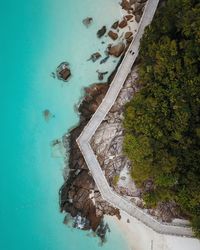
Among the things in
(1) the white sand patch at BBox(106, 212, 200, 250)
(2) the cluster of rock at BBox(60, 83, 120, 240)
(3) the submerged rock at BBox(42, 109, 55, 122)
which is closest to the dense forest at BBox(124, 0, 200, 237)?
(1) the white sand patch at BBox(106, 212, 200, 250)

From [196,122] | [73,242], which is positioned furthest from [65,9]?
[73,242]

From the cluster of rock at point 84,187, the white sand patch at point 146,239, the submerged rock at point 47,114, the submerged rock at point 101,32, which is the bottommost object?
the white sand patch at point 146,239

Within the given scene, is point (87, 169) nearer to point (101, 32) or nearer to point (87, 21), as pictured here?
point (101, 32)

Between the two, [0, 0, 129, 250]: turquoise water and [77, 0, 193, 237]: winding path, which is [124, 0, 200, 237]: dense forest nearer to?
[77, 0, 193, 237]: winding path

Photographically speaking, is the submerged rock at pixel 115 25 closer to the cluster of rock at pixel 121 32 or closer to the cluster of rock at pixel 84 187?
the cluster of rock at pixel 121 32

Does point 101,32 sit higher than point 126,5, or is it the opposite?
point 126,5

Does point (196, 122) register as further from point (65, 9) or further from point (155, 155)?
point (65, 9)

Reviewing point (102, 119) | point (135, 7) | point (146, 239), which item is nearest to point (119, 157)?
point (102, 119)

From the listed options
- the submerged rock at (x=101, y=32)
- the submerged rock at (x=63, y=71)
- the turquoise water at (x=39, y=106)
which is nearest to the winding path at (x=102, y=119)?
the turquoise water at (x=39, y=106)
